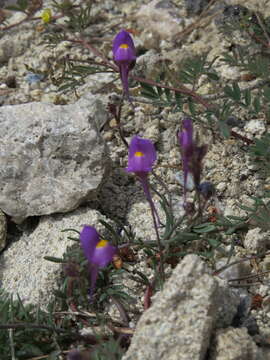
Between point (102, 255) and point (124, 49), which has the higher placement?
point (124, 49)

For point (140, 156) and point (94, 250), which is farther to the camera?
point (140, 156)

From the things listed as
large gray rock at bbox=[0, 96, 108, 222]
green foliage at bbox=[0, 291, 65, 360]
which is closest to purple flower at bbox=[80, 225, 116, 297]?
green foliage at bbox=[0, 291, 65, 360]

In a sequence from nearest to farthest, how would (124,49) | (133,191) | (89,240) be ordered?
1. (89,240)
2. (124,49)
3. (133,191)

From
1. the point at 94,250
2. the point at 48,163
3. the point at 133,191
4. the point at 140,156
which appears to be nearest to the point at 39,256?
the point at 48,163

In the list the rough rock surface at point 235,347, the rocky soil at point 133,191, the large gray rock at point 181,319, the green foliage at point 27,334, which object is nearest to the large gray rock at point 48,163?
the rocky soil at point 133,191

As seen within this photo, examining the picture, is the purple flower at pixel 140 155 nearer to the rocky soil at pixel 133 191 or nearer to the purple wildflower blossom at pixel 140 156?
the purple wildflower blossom at pixel 140 156

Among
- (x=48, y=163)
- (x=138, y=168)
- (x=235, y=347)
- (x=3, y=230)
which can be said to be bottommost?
(x=3, y=230)

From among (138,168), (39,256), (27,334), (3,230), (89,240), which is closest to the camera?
(89,240)

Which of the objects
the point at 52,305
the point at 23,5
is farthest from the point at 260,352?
the point at 23,5

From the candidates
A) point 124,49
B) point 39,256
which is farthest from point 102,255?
point 124,49

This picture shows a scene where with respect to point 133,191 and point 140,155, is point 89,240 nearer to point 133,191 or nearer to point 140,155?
point 140,155
